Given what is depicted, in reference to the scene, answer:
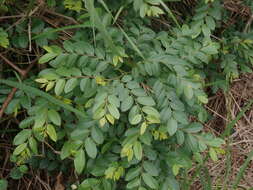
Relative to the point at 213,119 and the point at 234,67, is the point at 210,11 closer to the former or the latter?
the point at 234,67

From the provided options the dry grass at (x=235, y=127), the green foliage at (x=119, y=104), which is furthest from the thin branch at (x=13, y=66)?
the dry grass at (x=235, y=127)

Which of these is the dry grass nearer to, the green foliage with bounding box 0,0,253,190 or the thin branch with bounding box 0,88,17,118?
the green foliage with bounding box 0,0,253,190

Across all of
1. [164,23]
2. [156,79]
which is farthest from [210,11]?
[156,79]

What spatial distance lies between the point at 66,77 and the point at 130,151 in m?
0.35

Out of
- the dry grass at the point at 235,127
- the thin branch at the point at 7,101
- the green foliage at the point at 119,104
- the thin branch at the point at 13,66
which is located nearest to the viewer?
the green foliage at the point at 119,104

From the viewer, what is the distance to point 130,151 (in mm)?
1312

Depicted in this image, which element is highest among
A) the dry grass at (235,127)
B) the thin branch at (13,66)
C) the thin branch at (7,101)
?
the thin branch at (13,66)

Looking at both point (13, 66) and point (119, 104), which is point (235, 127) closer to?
point (119, 104)

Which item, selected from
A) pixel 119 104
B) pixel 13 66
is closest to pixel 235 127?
pixel 119 104

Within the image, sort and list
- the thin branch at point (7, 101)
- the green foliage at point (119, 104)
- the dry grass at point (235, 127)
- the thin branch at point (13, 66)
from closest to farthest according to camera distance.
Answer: the green foliage at point (119, 104)
the thin branch at point (7, 101)
the thin branch at point (13, 66)
the dry grass at point (235, 127)

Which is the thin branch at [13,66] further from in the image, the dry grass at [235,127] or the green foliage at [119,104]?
the dry grass at [235,127]

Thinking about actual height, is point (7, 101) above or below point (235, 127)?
above

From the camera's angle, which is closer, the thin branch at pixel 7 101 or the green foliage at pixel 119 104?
the green foliage at pixel 119 104

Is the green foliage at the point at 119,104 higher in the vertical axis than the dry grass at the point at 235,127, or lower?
higher
